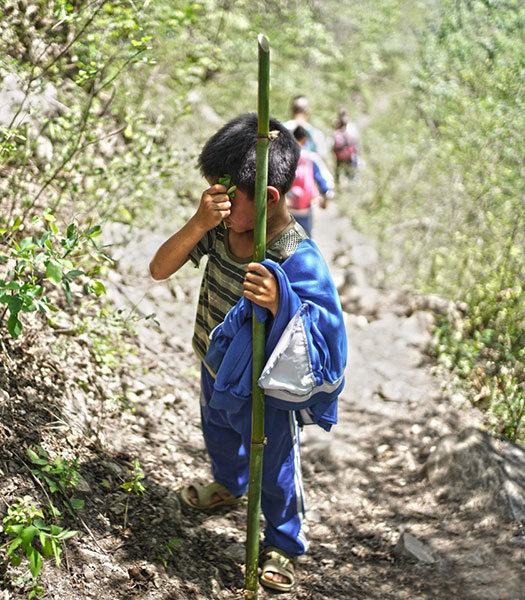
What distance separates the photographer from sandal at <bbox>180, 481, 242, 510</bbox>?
2916mm

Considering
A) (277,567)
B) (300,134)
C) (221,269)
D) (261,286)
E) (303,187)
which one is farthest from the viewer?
(303,187)

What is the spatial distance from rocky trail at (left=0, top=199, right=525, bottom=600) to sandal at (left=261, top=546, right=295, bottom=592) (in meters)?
0.05

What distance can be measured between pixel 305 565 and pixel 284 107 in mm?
10156

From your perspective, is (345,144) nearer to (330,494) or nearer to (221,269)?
(330,494)

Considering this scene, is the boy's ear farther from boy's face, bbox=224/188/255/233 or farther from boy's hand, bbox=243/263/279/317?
boy's hand, bbox=243/263/279/317

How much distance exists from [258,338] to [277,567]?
3.70 ft

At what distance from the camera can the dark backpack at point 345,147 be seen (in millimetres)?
10547

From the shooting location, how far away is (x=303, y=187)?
205 inches

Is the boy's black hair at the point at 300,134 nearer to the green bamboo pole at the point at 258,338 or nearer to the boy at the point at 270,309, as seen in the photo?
the boy at the point at 270,309

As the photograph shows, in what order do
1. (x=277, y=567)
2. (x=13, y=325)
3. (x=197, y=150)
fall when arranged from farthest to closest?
1. (x=197, y=150)
2. (x=277, y=567)
3. (x=13, y=325)

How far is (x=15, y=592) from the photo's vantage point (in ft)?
6.22

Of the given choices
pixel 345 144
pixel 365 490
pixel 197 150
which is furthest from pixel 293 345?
pixel 345 144

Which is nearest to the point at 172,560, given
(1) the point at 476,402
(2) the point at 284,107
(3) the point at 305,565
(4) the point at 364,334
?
(3) the point at 305,565

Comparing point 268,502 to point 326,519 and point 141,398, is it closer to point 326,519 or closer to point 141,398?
point 326,519
